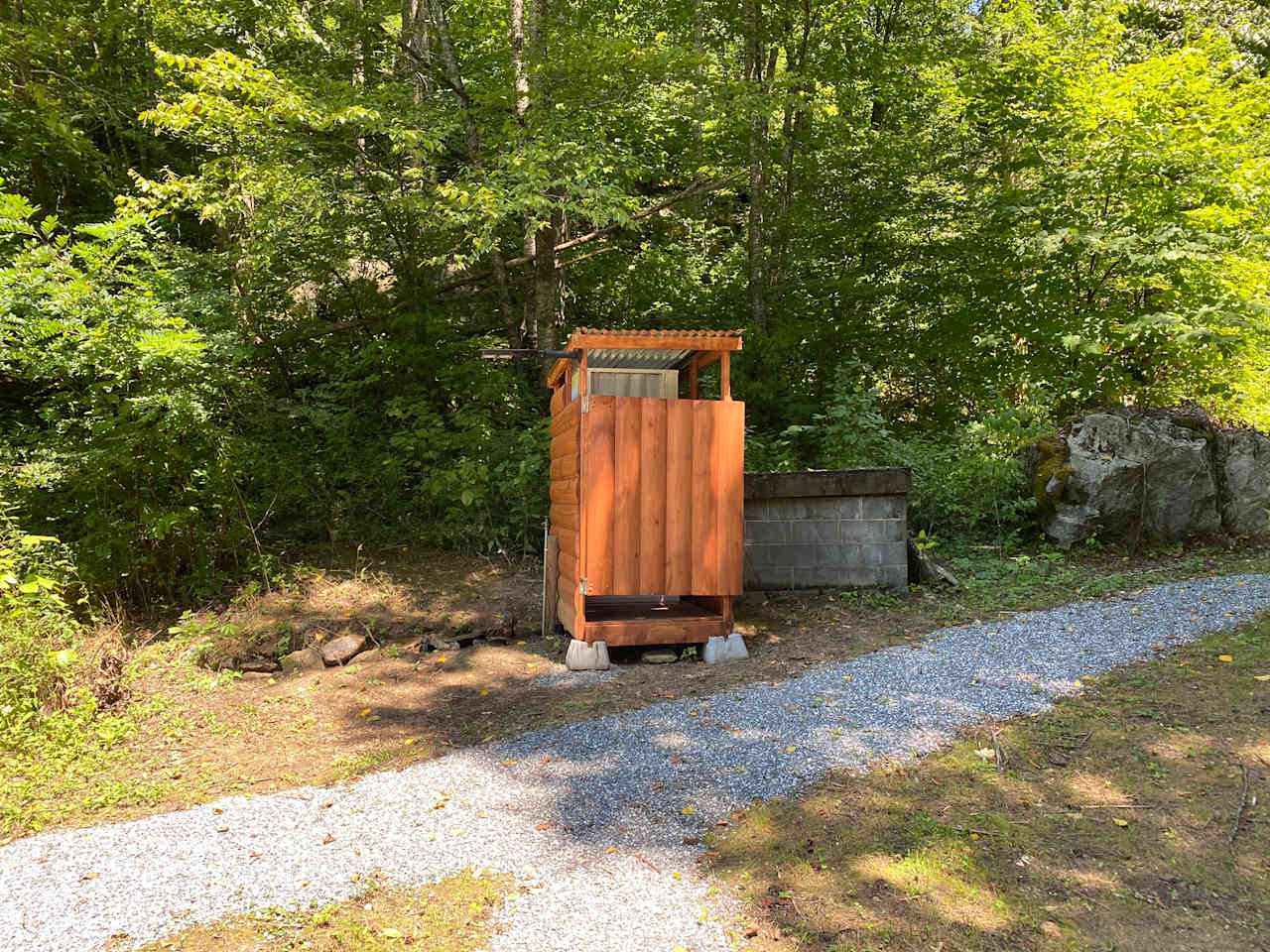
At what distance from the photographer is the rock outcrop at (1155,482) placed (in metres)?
7.52

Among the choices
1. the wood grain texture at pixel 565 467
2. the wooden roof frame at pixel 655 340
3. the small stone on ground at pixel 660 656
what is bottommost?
the small stone on ground at pixel 660 656

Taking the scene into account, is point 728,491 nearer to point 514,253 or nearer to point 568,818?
point 568,818

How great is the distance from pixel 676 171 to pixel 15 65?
294 inches

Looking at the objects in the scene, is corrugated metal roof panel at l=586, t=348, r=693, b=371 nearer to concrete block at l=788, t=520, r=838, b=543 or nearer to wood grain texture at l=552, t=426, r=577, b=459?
wood grain texture at l=552, t=426, r=577, b=459

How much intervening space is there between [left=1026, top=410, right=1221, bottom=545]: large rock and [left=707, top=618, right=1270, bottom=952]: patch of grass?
383 cm

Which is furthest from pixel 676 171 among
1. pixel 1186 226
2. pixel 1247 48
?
pixel 1247 48

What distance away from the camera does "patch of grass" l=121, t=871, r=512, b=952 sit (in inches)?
97.0

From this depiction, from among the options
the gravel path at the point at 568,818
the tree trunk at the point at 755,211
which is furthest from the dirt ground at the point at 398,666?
the tree trunk at the point at 755,211

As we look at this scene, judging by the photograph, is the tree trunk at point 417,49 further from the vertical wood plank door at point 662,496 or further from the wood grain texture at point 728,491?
the wood grain texture at point 728,491

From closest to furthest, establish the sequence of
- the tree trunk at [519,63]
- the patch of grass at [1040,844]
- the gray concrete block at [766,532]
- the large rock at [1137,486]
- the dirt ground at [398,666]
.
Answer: the patch of grass at [1040,844], the dirt ground at [398,666], the gray concrete block at [766,532], the large rock at [1137,486], the tree trunk at [519,63]

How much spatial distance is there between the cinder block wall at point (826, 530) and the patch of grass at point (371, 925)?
460cm

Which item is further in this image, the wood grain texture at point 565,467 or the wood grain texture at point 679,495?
the wood grain texture at point 565,467

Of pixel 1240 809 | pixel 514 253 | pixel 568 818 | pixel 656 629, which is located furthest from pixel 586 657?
pixel 514 253

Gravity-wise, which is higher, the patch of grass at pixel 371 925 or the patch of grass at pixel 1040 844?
the patch of grass at pixel 1040 844
